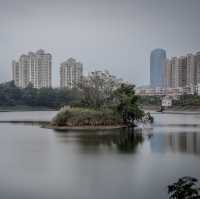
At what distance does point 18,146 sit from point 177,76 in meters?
99.2

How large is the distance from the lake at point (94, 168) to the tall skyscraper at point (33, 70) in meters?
94.6

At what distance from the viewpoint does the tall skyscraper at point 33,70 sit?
359 feet

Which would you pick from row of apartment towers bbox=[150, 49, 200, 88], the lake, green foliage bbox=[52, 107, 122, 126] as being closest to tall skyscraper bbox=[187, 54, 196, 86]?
row of apartment towers bbox=[150, 49, 200, 88]

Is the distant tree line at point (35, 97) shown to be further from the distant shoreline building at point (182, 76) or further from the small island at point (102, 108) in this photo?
the small island at point (102, 108)

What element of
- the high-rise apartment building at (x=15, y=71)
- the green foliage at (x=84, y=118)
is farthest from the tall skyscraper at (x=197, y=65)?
the green foliage at (x=84, y=118)

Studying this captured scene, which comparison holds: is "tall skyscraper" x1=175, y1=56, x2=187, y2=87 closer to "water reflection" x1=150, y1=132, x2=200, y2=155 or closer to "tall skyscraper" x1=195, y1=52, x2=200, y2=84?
"tall skyscraper" x1=195, y1=52, x2=200, y2=84

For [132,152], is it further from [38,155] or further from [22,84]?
[22,84]

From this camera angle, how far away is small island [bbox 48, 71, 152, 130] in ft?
83.8

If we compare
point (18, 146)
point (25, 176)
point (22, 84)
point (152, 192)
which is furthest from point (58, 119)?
point (22, 84)

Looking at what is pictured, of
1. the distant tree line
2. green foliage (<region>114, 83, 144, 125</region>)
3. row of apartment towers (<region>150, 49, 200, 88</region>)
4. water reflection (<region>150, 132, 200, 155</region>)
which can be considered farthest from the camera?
row of apartment towers (<region>150, 49, 200, 88</region>)

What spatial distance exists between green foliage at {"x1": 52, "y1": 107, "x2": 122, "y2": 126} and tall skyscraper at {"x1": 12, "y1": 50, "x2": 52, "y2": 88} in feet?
274

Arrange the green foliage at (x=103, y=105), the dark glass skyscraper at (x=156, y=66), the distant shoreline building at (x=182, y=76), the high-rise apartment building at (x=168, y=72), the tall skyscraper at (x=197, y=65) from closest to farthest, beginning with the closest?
the green foliage at (x=103, y=105)
the tall skyscraper at (x=197, y=65)
the distant shoreline building at (x=182, y=76)
the high-rise apartment building at (x=168, y=72)
the dark glass skyscraper at (x=156, y=66)

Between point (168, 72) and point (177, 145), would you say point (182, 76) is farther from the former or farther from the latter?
point (177, 145)

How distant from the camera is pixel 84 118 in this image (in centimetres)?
2544
